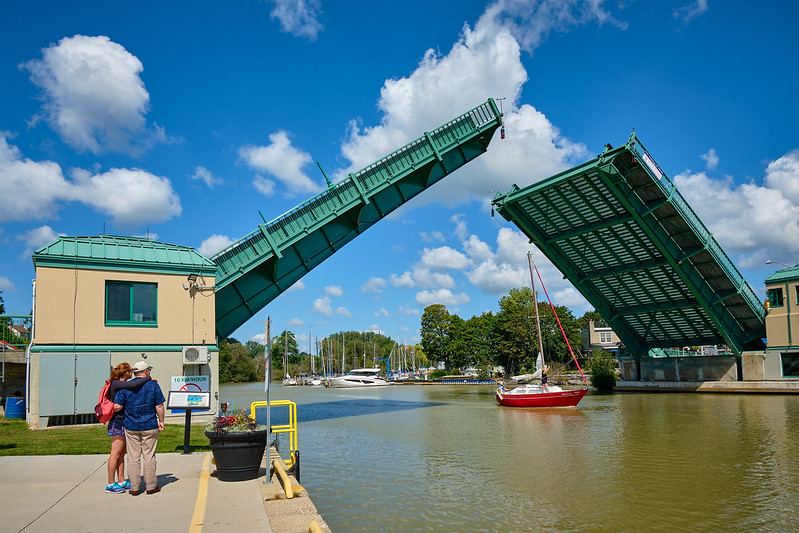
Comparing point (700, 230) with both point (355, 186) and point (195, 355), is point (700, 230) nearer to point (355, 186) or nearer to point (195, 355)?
point (355, 186)

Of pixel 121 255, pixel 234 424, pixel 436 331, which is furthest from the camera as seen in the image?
pixel 436 331

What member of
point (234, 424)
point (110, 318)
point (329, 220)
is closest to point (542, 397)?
point (329, 220)

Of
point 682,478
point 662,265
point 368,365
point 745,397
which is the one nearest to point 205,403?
point 682,478

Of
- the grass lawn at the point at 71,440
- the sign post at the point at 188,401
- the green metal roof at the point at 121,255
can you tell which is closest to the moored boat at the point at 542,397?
the green metal roof at the point at 121,255

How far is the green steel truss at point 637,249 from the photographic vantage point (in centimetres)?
2420

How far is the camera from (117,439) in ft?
23.9

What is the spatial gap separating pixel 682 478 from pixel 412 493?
207 inches

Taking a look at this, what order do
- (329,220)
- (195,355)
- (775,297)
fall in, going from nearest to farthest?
(195,355) < (329,220) < (775,297)

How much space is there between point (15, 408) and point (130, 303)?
228 inches

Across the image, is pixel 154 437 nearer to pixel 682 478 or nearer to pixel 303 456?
pixel 303 456

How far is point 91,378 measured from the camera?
48.2ft

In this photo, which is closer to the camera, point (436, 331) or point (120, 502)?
point (120, 502)

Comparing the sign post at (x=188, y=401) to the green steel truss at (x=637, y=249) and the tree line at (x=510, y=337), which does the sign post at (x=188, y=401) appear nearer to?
the green steel truss at (x=637, y=249)

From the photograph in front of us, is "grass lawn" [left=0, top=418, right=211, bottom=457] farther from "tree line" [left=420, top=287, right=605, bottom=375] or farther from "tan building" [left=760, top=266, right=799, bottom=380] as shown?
"tree line" [left=420, top=287, right=605, bottom=375]
